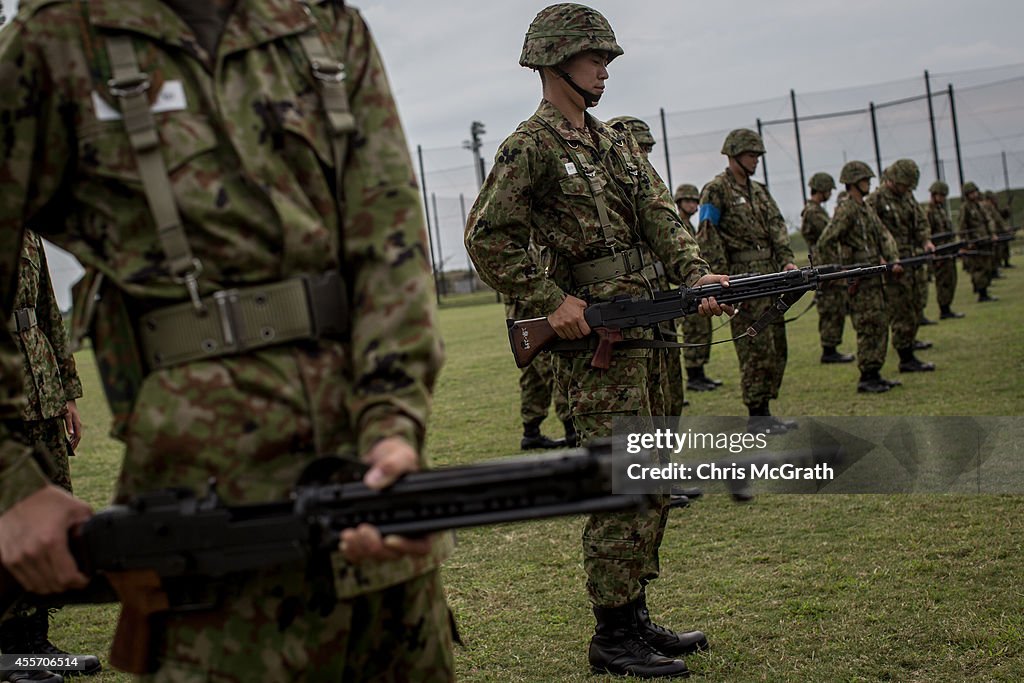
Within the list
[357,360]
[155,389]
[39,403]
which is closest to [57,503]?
[155,389]

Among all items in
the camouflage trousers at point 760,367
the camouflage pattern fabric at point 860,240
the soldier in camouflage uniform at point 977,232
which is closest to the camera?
the camouflage trousers at point 760,367

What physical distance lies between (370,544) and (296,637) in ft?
1.04

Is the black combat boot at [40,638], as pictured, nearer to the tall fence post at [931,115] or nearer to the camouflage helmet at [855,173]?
the camouflage helmet at [855,173]

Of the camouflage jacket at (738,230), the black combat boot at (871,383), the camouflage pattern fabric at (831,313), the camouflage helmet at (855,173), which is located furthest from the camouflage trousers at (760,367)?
the camouflage pattern fabric at (831,313)

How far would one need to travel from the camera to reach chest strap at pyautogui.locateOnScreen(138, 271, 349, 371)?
2.03 m

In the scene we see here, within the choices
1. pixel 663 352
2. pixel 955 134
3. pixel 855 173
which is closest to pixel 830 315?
pixel 855 173

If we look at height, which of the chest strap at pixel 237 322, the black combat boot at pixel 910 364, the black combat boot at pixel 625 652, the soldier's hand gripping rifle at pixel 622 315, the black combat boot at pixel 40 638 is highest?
the chest strap at pixel 237 322

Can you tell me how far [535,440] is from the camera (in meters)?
9.38

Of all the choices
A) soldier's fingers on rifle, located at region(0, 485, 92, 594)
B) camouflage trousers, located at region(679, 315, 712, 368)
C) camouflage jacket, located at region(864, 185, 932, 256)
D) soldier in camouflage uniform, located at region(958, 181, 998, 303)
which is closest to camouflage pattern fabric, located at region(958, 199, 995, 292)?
soldier in camouflage uniform, located at region(958, 181, 998, 303)

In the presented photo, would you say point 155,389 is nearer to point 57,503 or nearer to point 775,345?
point 57,503

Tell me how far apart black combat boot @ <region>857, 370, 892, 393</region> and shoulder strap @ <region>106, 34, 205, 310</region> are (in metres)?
9.85

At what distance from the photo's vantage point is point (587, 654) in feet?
14.8

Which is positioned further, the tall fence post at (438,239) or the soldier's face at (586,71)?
the tall fence post at (438,239)

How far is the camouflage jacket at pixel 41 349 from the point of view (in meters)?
5.14
